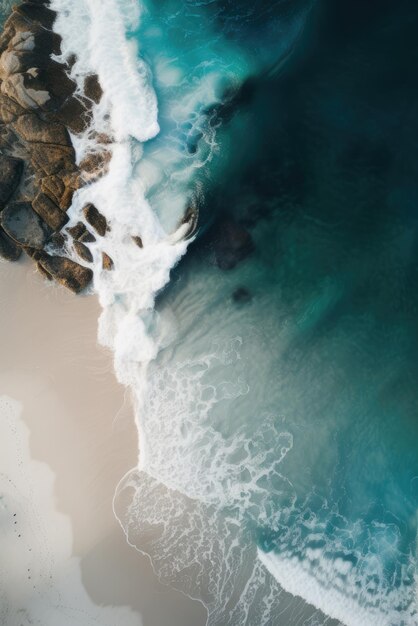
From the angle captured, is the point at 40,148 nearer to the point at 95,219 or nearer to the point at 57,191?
the point at 57,191

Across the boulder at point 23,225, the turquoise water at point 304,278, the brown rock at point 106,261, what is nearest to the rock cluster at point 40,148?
the boulder at point 23,225

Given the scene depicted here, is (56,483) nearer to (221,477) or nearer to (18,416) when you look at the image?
(18,416)

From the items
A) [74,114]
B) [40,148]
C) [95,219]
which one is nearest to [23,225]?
[95,219]

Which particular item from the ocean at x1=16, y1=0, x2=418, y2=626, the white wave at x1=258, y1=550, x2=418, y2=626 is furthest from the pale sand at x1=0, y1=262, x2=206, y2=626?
the white wave at x1=258, y1=550, x2=418, y2=626

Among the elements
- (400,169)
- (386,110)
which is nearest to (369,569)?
(400,169)

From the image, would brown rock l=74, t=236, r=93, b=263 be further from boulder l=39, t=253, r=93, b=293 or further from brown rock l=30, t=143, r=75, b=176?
brown rock l=30, t=143, r=75, b=176

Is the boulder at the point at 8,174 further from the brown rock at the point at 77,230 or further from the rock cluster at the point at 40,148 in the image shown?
the brown rock at the point at 77,230
